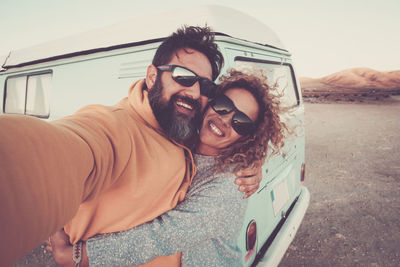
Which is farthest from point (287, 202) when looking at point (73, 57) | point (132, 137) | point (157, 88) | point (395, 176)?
point (395, 176)

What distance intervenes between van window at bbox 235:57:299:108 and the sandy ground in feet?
5.55

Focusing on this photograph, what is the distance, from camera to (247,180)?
1.21m

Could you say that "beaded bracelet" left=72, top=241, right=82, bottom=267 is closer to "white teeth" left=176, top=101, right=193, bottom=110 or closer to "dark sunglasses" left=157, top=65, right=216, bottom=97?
"white teeth" left=176, top=101, right=193, bottom=110

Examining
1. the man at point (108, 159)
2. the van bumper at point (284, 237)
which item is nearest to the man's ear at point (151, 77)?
the man at point (108, 159)

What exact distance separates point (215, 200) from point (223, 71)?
0.91 m

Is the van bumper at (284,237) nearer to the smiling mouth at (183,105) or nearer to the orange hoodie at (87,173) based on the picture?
the orange hoodie at (87,173)

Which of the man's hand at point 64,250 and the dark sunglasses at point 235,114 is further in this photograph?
the dark sunglasses at point 235,114

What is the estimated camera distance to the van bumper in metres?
1.67

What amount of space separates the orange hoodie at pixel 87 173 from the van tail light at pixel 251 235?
68 cm

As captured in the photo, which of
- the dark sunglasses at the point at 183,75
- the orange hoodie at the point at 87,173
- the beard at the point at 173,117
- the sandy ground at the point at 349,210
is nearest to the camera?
the orange hoodie at the point at 87,173

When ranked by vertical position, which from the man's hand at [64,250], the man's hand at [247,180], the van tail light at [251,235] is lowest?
the van tail light at [251,235]

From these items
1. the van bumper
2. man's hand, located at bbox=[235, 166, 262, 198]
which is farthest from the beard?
the van bumper

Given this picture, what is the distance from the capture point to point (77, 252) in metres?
0.92

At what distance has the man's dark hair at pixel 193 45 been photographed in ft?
4.61
